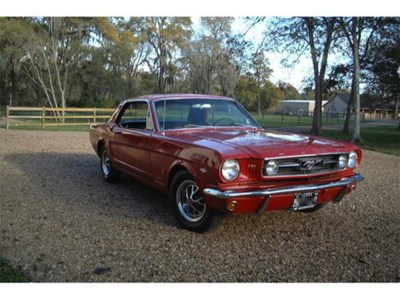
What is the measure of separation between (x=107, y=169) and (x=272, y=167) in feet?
12.9

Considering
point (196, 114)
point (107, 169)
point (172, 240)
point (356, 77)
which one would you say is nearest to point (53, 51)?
point (356, 77)

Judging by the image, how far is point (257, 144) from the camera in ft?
13.6

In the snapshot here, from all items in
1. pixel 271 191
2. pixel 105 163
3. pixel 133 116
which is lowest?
pixel 105 163

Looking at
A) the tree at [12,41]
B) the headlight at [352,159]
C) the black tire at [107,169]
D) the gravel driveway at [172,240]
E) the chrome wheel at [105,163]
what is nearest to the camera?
the gravel driveway at [172,240]

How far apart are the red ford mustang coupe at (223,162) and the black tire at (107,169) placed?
2.76 ft

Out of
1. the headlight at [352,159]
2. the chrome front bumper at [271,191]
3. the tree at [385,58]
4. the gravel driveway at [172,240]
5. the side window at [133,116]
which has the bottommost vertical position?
the gravel driveway at [172,240]

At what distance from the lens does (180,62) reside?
42.3 meters

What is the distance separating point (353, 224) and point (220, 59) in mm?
35494

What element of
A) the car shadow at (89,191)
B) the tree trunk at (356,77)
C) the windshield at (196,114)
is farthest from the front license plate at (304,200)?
the tree trunk at (356,77)

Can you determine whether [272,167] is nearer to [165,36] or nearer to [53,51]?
[53,51]

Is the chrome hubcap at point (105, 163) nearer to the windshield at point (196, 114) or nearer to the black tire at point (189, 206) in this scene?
the windshield at point (196, 114)

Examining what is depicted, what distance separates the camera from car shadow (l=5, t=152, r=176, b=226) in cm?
523

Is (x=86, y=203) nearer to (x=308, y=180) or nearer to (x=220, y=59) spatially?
(x=308, y=180)

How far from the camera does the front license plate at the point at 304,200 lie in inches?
159
